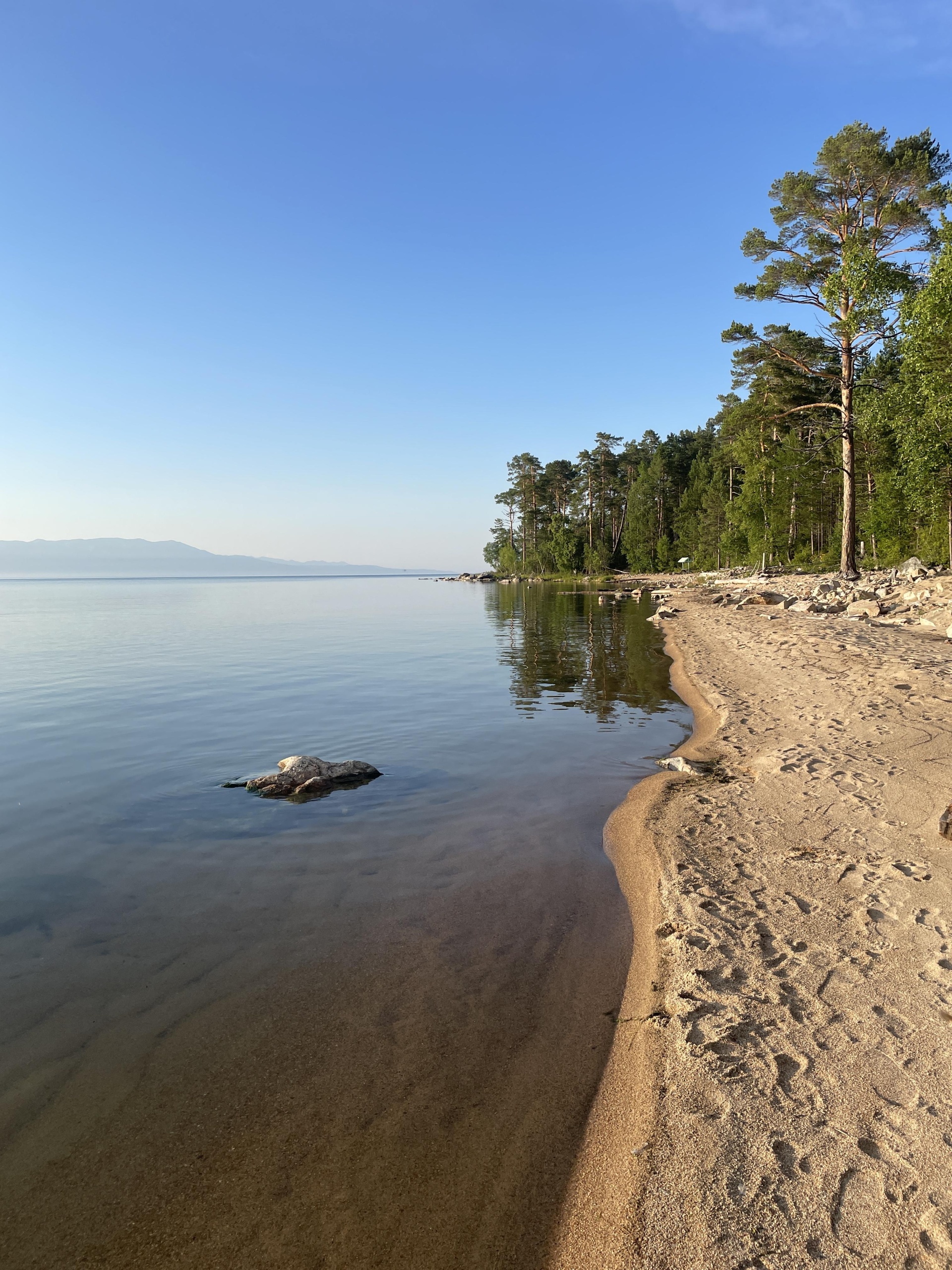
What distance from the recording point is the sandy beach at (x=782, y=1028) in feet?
10.6

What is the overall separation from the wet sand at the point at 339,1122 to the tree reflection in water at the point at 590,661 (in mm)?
10024

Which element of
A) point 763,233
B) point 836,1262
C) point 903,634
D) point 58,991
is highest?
point 763,233

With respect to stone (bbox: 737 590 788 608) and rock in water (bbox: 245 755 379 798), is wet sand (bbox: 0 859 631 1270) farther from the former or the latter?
stone (bbox: 737 590 788 608)

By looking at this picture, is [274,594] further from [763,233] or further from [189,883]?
[189,883]

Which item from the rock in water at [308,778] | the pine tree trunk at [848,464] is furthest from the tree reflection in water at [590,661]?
the pine tree trunk at [848,464]

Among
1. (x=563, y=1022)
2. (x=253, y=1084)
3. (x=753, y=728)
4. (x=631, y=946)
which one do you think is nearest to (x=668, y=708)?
(x=753, y=728)

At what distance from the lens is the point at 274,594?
95.8m

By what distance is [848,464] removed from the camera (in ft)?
106

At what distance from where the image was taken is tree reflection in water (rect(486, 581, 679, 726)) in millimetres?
17188

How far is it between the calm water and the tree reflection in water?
0.18 meters

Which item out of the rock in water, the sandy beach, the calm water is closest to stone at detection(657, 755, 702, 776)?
the calm water

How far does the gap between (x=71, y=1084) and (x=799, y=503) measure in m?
66.0

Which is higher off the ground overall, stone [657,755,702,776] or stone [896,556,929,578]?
stone [896,556,929,578]

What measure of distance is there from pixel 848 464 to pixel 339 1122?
36.2m
